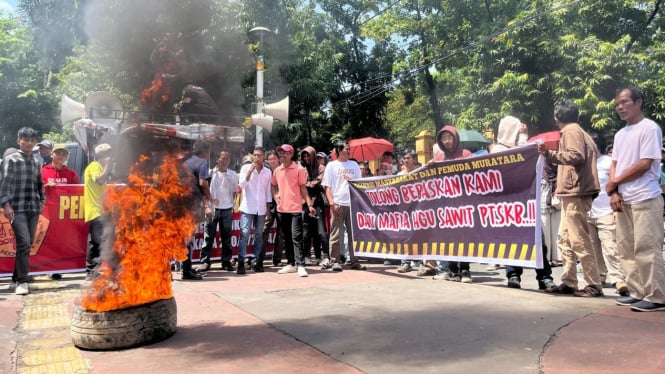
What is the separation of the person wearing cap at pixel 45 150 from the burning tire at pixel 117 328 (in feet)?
20.2

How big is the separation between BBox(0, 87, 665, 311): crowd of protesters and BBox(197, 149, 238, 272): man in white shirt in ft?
0.06

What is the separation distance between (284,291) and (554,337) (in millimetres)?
3285

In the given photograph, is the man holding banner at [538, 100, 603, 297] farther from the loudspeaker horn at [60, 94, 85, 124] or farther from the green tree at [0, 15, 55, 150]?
the green tree at [0, 15, 55, 150]

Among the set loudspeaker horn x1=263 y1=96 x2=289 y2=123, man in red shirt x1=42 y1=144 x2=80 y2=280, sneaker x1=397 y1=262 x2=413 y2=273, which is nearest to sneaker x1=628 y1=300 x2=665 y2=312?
sneaker x1=397 y1=262 x2=413 y2=273

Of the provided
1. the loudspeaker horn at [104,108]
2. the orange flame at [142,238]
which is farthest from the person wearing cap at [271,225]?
the orange flame at [142,238]

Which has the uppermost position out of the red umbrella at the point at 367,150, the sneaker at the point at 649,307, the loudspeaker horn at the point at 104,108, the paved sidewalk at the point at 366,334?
the red umbrella at the point at 367,150

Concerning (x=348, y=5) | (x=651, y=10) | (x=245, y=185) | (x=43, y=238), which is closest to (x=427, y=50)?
(x=348, y=5)

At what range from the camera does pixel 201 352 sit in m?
3.79

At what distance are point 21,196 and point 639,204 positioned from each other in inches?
286

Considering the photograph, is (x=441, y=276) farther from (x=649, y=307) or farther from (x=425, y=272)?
(x=649, y=307)

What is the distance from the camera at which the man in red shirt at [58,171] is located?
795 centimetres

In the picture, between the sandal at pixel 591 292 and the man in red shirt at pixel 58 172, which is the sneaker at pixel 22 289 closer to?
the man in red shirt at pixel 58 172

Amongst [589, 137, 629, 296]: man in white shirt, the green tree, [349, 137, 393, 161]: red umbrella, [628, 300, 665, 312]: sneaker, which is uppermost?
the green tree

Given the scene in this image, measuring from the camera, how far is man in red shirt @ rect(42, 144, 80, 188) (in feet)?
26.1
